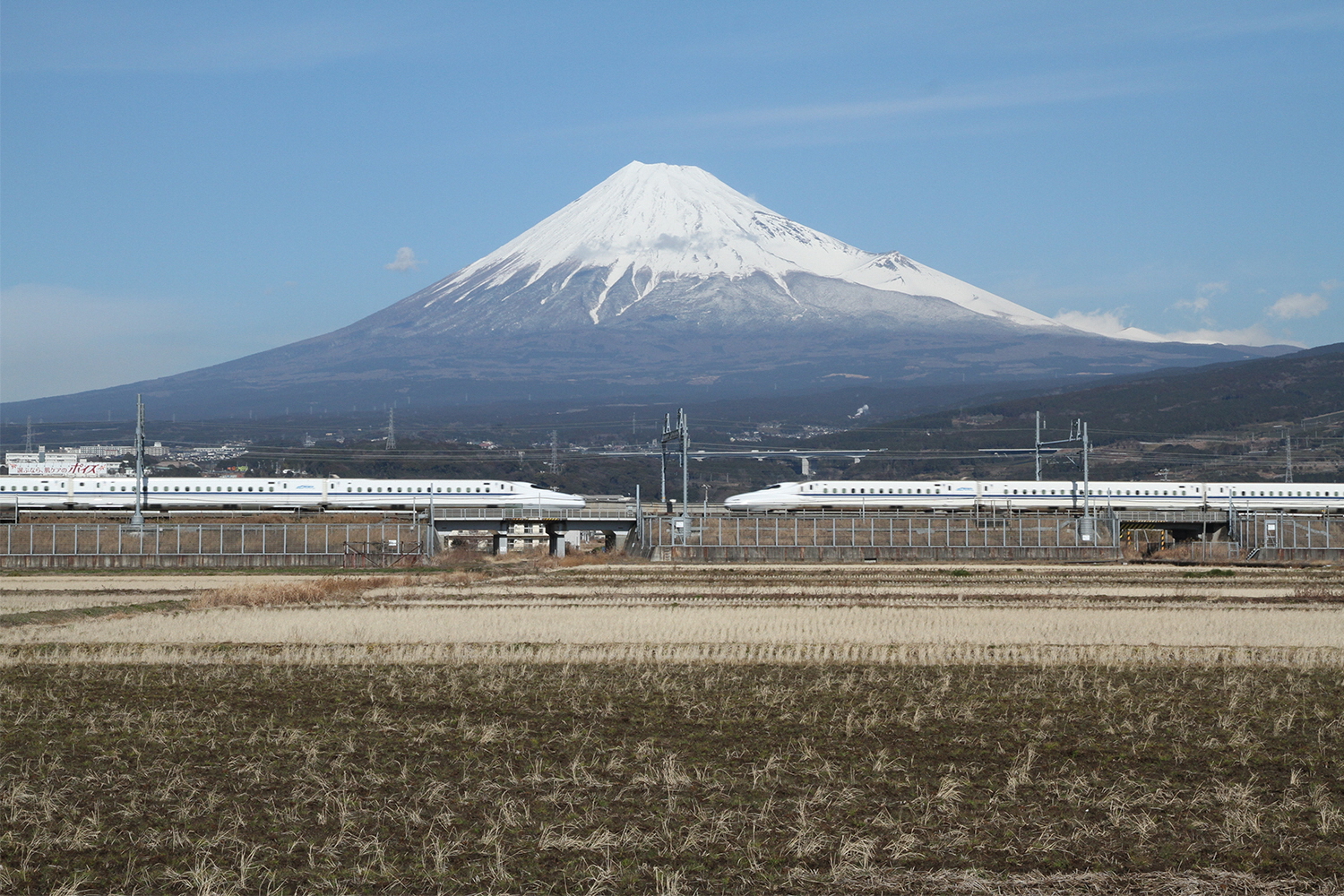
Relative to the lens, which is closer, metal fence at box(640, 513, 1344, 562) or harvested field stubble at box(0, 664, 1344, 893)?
harvested field stubble at box(0, 664, 1344, 893)

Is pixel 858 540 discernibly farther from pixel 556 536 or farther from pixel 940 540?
pixel 556 536

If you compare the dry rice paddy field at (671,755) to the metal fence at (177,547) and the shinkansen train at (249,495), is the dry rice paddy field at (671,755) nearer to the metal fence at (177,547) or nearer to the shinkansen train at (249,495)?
the metal fence at (177,547)

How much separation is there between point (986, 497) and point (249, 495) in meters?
52.1

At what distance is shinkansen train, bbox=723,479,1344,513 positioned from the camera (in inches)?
3844

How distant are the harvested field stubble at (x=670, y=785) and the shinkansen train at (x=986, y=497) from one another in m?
74.2

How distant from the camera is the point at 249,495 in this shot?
97312mm

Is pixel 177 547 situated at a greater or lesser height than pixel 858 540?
greater

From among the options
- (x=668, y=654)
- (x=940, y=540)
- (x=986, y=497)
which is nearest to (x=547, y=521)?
(x=940, y=540)

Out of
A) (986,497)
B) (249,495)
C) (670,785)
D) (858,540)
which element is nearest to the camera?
(670,785)

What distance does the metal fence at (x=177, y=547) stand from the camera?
62.3 m

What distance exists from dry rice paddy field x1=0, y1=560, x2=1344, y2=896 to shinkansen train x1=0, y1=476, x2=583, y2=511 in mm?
62679

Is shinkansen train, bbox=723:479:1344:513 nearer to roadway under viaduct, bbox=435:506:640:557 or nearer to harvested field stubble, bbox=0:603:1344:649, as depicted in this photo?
roadway under viaduct, bbox=435:506:640:557

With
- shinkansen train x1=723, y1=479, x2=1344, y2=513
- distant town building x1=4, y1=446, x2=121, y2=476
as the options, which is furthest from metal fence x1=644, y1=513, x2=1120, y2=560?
distant town building x1=4, y1=446, x2=121, y2=476

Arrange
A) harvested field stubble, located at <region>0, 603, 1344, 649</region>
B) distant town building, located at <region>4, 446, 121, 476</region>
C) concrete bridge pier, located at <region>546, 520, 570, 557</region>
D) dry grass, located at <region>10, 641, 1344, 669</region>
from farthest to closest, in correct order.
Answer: distant town building, located at <region>4, 446, 121, 476</region>, concrete bridge pier, located at <region>546, 520, 570, 557</region>, harvested field stubble, located at <region>0, 603, 1344, 649</region>, dry grass, located at <region>10, 641, 1344, 669</region>
